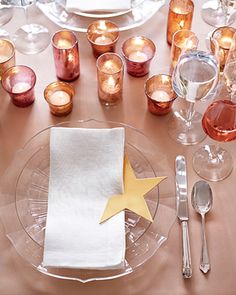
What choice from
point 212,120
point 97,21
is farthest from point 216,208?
point 97,21

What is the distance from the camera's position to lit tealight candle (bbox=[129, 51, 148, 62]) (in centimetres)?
115

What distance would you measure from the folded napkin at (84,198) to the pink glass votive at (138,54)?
18 cm

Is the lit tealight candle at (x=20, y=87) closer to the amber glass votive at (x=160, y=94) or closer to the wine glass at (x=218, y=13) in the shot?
the amber glass votive at (x=160, y=94)

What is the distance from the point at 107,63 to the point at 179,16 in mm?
194

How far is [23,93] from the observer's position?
1089 millimetres

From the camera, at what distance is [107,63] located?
113 centimetres

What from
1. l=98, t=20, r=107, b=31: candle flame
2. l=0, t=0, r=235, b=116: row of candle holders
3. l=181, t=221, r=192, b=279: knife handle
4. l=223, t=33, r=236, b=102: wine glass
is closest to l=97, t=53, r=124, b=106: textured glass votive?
l=0, t=0, r=235, b=116: row of candle holders

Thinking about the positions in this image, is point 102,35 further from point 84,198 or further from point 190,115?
point 84,198

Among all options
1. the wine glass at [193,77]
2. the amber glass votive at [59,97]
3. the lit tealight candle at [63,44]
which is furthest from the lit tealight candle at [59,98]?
the wine glass at [193,77]

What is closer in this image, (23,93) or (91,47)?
(23,93)

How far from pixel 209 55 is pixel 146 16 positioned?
28 cm

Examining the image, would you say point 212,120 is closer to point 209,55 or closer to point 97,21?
point 209,55

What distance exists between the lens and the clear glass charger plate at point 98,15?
1238mm

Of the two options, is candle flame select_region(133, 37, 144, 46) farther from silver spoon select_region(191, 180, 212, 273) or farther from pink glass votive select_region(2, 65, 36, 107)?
silver spoon select_region(191, 180, 212, 273)
